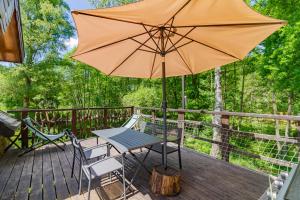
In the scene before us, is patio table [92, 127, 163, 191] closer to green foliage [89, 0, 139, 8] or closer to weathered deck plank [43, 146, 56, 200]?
weathered deck plank [43, 146, 56, 200]

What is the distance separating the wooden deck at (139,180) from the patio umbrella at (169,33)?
631 millimetres

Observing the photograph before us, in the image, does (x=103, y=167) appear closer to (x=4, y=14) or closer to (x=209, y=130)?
(x=4, y=14)

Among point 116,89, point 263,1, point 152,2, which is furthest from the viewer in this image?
point 116,89

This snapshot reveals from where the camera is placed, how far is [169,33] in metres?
2.54

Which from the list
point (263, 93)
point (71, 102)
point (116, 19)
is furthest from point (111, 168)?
point (263, 93)

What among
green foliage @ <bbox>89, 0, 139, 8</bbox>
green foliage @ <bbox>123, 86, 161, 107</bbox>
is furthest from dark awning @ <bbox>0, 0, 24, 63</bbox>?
green foliage @ <bbox>89, 0, 139, 8</bbox>

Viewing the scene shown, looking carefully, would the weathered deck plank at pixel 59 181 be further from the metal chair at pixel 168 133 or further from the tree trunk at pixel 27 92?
the tree trunk at pixel 27 92

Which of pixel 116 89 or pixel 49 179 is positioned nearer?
pixel 49 179

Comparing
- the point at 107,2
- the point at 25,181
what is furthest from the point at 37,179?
the point at 107,2

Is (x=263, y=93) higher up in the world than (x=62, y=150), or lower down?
higher up

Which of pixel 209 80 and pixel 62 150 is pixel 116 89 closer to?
pixel 209 80

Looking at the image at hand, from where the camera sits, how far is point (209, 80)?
545 inches

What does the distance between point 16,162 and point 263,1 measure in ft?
35.4

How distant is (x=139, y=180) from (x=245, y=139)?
687cm
